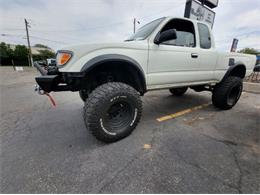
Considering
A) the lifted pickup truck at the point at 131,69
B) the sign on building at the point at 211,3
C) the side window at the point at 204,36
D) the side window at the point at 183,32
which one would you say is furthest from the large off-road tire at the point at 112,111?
the sign on building at the point at 211,3

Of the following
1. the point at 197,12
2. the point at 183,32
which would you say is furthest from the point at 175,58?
the point at 197,12

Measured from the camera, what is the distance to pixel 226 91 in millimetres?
3490

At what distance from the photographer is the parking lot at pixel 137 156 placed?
4.91 feet

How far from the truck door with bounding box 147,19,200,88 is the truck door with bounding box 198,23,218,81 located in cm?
17

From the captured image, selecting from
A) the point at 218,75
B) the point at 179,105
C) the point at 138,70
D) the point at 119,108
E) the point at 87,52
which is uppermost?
the point at 87,52

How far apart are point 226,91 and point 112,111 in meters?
2.96

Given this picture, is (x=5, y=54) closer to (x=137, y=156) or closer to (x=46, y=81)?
(x=46, y=81)

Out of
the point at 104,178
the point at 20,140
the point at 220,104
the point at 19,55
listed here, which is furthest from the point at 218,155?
the point at 19,55

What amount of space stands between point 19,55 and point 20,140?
45.3 m

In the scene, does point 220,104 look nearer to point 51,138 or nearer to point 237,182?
point 237,182

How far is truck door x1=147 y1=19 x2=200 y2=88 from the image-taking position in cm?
240

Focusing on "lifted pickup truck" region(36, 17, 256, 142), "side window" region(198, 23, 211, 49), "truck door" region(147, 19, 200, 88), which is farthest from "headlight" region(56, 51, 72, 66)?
"side window" region(198, 23, 211, 49)

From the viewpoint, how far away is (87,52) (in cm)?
193

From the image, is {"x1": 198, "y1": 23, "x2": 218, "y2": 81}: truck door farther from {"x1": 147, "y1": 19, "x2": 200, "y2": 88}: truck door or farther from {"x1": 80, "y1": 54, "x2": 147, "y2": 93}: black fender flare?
{"x1": 80, "y1": 54, "x2": 147, "y2": 93}: black fender flare
